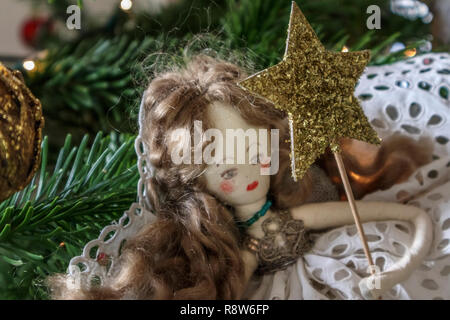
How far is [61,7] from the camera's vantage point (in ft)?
2.32

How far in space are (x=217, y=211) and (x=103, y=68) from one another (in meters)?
0.28

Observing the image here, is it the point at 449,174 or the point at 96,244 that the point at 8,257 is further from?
the point at 449,174

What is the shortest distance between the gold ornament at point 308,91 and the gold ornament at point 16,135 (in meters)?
0.18

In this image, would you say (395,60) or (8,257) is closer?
(8,257)

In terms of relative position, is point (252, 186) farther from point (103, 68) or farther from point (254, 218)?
point (103, 68)

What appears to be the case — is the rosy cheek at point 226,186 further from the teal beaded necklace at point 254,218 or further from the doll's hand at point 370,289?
the doll's hand at point 370,289

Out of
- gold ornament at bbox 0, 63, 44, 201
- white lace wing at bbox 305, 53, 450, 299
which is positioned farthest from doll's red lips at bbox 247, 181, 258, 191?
gold ornament at bbox 0, 63, 44, 201

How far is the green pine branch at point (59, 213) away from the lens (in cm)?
46

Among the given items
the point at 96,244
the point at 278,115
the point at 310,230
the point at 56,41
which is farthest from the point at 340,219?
the point at 56,41

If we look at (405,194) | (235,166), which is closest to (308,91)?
(235,166)

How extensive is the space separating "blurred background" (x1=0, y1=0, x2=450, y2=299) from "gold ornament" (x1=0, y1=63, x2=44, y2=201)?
0.23ft

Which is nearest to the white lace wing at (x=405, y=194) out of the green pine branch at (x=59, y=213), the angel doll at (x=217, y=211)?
the angel doll at (x=217, y=211)

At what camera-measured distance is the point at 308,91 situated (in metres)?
0.45

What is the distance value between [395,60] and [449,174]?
199 millimetres
